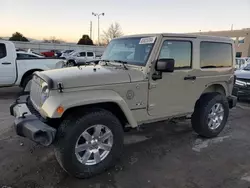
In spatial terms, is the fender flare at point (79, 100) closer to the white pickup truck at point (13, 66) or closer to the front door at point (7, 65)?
the white pickup truck at point (13, 66)

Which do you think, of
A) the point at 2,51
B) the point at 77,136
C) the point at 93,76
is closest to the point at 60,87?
the point at 93,76

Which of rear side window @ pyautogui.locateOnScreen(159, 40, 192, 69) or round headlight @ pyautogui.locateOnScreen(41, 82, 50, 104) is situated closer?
round headlight @ pyautogui.locateOnScreen(41, 82, 50, 104)

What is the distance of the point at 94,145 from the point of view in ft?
11.5

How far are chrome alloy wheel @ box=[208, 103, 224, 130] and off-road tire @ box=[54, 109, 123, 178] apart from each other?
2.26 meters

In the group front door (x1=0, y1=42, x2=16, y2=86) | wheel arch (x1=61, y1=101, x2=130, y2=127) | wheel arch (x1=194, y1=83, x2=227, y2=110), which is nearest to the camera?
wheel arch (x1=61, y1=101, x2=130, y2=127)

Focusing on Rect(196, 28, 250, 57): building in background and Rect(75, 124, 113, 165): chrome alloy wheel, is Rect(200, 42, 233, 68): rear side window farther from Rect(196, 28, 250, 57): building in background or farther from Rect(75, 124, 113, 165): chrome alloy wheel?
Rect(196, 28, 250, 57): building in background

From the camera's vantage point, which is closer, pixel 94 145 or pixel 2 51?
pixel 94 145

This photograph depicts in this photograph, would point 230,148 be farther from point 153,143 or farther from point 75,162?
point 75,162

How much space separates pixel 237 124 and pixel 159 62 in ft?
11.6

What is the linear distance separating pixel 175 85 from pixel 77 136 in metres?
1.90

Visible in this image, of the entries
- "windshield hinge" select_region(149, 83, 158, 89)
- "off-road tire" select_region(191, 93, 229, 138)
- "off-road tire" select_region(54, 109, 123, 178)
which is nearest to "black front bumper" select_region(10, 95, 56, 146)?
"off-road tire" select_region(54, 109, 123, 178)

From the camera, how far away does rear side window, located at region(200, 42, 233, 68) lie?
4680 mm

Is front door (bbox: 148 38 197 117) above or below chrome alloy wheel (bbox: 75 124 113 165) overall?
above

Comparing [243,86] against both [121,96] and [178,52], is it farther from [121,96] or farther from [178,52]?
[121,96]
